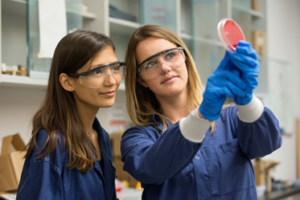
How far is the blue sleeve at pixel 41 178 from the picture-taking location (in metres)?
1.09

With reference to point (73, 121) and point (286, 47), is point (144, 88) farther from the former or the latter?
point (286, 47)

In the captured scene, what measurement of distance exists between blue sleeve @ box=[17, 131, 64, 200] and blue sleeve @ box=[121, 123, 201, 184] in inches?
11.2

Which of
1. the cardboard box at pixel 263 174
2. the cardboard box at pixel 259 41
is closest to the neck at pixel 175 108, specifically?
the cardboard box at pixel 263 174

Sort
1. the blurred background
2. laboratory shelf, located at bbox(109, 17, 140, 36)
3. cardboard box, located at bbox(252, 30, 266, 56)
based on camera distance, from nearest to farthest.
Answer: the blurred background → laboratory shelf, located at bbox(109, 17, 140, 36) → cardboard box, located at bbox(252, 30, 266, 56)

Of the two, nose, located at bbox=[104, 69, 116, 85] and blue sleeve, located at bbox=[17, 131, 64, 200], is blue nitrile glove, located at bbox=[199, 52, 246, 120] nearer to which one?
nose, located at bbox=[104, 69, 116, 85]

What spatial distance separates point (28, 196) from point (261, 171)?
8.49 feet

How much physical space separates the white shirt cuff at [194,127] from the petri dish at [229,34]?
193 millimetres

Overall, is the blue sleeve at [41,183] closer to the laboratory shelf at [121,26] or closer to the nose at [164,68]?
the nose at [164,68]

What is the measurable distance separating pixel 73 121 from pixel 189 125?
560 millimetres

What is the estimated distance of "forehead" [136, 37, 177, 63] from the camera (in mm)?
1195

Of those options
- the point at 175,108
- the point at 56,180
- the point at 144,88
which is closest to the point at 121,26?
the point at 144,88

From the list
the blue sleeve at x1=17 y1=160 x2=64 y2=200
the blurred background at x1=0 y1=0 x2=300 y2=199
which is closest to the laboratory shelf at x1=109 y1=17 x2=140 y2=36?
the blurred background at x1=0 y1=0 x2=300 y2=199

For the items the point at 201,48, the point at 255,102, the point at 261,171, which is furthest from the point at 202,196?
the point at 261,171

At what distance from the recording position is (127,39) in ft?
8.40
